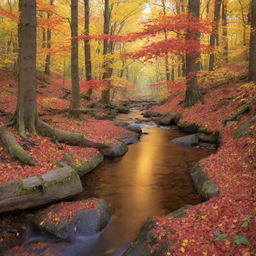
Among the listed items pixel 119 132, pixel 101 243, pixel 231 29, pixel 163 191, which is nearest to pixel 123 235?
pixel 101 243

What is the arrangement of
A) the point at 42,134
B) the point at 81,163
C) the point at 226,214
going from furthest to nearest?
1. the point at 42,134
2. the point at 81,163
3. the point at 226,214

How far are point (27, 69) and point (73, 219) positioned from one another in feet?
18.3

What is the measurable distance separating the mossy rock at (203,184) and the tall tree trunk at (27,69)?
5852mm

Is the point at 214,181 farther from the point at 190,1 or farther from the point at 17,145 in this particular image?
the point at 190,1

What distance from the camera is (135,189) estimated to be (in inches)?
327

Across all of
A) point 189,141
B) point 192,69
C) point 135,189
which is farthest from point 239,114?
point 135,189

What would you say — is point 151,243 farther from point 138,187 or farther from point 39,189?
point 138,187

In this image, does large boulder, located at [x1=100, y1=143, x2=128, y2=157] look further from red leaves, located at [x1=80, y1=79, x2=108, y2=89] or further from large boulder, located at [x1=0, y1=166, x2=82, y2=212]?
red leaves, located at [x1=80, y1=79, x2=108, y2=89]

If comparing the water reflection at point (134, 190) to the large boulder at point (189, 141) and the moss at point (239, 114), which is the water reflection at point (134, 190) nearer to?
the large boulder at point (189, 141)

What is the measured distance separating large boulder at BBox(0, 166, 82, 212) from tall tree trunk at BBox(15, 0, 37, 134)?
2566mm

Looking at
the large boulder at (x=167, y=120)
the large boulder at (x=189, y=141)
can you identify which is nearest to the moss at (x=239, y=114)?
the large boulder at (x=189, y=141)

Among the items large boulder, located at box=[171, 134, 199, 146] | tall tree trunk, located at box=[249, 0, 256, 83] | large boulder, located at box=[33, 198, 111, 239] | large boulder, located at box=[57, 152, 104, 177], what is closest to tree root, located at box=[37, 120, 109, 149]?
large boulder, located at box=[57, 152, 104, 177]

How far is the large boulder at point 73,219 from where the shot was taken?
5770mm

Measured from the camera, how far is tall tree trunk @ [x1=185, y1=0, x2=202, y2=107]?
15.8 m
